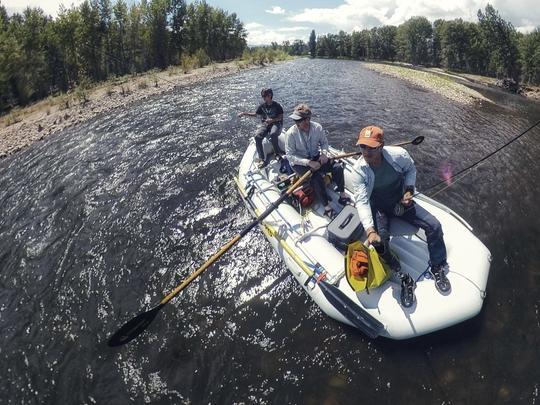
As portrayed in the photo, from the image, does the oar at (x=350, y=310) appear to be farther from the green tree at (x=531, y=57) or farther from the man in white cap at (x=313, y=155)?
the green tree at (x=531, y=57)

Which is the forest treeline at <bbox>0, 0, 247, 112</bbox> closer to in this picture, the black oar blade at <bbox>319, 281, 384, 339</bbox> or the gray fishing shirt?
the gray fishing shirt

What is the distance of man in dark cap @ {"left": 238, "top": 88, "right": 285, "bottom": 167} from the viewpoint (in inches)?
396

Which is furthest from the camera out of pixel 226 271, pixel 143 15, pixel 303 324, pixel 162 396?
pixel 143 15

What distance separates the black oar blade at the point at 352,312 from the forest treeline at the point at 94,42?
30496 millimetres

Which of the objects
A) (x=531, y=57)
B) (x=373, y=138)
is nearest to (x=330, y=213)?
(x=373, y=138)

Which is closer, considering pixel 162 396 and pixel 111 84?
pixel 162 396

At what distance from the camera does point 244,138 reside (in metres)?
15.1

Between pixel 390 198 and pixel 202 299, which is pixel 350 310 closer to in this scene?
pixel 390 198

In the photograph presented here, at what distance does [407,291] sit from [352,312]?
37.5 inches

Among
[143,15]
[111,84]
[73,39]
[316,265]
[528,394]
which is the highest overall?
[143,15]

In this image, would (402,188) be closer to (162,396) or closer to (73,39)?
(162,396)

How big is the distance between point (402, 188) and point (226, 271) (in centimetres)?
418

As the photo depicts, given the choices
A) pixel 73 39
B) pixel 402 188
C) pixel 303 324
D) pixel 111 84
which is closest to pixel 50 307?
pixel 303 324

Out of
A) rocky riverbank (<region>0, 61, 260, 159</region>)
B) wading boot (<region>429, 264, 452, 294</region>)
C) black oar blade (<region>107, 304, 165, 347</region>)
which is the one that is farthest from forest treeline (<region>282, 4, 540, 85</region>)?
black oar blade (<region>107, 304, 165, 347</region>)
